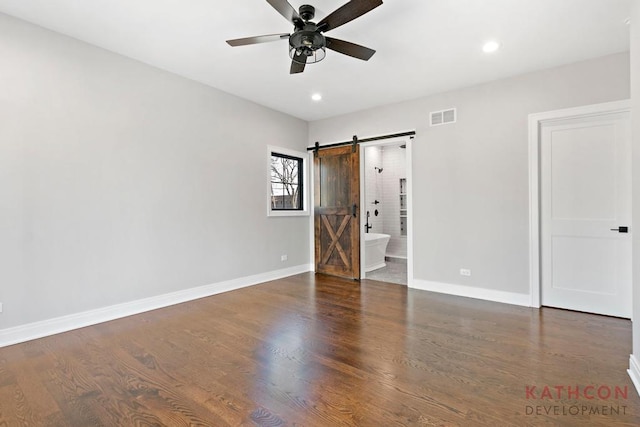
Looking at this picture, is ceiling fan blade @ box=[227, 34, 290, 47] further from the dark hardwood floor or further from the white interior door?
the white interior door

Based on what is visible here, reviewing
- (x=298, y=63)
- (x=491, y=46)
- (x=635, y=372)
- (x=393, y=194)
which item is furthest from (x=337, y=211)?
(x=635, y=372)

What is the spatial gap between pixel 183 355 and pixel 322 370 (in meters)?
1.18

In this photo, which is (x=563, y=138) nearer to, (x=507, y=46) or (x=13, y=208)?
(x=507, y=46)

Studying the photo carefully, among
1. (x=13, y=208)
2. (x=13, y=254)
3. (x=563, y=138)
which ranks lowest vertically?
(x=13, y=254)

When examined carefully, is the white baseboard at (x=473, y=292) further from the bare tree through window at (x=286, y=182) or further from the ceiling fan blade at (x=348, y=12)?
the ceiling fan blade at (x=348, y=12)

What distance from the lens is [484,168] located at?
13.3 feet

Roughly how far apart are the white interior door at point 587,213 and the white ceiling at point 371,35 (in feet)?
2.88

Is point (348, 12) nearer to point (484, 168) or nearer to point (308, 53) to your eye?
point (308, 53)

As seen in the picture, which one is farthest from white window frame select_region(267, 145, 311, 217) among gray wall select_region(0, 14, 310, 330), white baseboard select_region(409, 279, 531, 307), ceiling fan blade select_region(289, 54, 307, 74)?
white baseboard select_region(409, 279, 531, 307)

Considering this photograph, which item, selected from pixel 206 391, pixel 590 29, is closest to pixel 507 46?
pixel 590 29

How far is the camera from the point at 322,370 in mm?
2248

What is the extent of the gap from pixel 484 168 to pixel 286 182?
327cm

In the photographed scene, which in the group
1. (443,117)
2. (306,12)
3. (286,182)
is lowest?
(286,182)

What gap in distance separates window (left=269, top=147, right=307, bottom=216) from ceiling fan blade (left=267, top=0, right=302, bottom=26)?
285 centimetres
